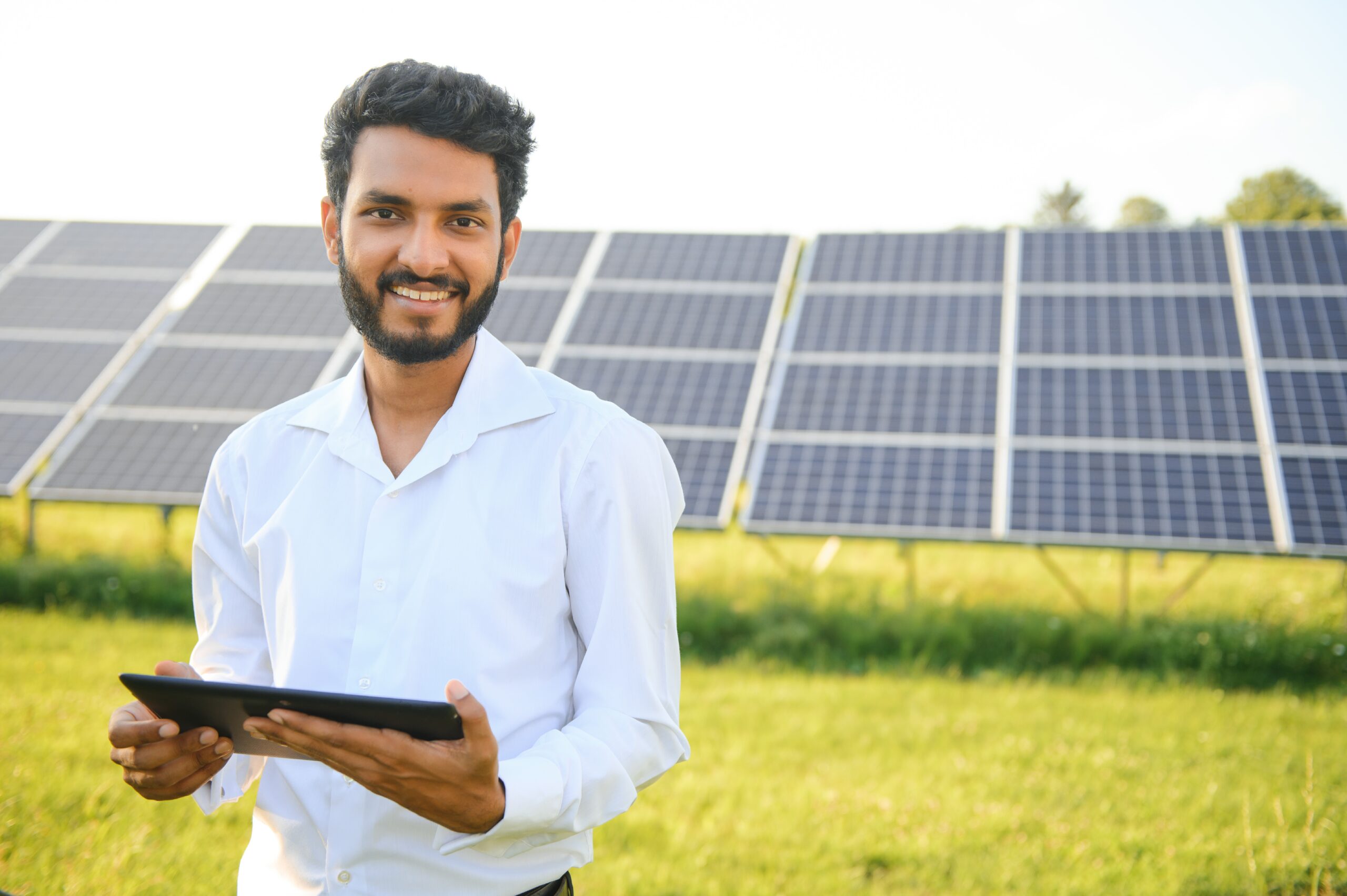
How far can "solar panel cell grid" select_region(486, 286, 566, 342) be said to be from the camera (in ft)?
31.9

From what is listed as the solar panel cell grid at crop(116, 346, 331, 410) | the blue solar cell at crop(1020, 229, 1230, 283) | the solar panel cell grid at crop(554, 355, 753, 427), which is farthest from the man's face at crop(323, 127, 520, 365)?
the blue solar cell at crop(1020, 229, 1230, 283)

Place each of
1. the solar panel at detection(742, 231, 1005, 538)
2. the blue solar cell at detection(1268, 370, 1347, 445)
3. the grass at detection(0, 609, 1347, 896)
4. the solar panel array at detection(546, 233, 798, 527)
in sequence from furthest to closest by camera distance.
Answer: the solar panel array at detection(546, 233, 798, 527) → the blue solar cell at detection(1268, 370, 1347, 445) → the solar panel at detection(742, 231, 1005, 538) → the grass at detection(0, 609, 1347, 896)

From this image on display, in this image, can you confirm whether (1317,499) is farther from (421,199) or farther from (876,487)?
(421,199)

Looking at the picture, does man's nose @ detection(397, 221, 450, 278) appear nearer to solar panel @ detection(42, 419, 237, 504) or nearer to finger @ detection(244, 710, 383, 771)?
finger @ detection(244, 710, 383, 771)

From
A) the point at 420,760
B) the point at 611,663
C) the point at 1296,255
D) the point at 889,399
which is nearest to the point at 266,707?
the point at 420,760

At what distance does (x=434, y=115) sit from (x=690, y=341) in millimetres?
7792

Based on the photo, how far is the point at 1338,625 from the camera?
7.09 meters

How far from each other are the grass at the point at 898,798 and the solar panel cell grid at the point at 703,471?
1574mm

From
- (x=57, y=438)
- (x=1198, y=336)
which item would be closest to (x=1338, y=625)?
(x=1198, y=336)

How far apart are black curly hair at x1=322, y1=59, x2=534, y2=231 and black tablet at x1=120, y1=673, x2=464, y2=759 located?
87 cm

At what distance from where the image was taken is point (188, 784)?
1.81 m

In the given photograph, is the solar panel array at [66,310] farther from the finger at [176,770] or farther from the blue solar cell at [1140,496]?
the blue solar cell at [1140,496]

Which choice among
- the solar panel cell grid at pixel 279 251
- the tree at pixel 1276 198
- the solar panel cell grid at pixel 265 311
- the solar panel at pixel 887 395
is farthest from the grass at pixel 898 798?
the tree at pixel 1276 198

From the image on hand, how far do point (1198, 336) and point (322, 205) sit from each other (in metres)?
8.50
